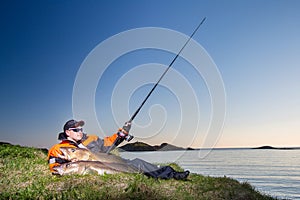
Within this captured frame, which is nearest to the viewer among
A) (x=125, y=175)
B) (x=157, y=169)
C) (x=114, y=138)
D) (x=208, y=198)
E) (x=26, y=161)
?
(x=208, y=198)

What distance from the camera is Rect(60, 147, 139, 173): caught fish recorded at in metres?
8.80

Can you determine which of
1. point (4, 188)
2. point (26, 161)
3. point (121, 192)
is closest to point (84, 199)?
point (121, 192)

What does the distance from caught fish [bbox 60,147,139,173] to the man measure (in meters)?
0.12

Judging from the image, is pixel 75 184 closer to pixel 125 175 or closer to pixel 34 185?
pixel 34 185

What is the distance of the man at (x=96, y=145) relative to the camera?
8.73 m

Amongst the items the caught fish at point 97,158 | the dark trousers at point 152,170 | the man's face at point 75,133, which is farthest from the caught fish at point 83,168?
the man's face at point 75,133

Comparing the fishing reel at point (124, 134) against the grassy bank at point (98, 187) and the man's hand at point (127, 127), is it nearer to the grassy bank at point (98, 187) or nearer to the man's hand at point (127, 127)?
the man's hand at point (127, 127)

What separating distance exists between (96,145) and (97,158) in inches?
40.8

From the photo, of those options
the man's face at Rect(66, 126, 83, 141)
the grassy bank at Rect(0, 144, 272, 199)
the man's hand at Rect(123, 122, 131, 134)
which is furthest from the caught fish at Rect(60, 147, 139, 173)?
the man's hand at Rect(123, 122, 131, 134)

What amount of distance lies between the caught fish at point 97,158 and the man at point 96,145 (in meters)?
0.12

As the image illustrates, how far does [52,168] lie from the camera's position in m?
8.60

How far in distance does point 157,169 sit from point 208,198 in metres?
2.37

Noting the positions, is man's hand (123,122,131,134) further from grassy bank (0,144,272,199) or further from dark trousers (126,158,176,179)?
grassy bank (0,144,272,199)

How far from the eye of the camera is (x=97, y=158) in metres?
9.11
